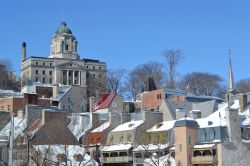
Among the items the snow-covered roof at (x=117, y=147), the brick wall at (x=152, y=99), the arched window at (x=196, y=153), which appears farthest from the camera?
the brick wall at (x=152, y=99)

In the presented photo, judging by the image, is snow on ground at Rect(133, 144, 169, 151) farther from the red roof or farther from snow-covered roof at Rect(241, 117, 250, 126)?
the red roof

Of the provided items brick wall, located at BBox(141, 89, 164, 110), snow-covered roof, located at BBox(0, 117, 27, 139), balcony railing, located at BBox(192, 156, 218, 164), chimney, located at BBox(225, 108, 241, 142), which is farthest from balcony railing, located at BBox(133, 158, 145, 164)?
brick wall, located at BBox(141, 89, 164, 110)

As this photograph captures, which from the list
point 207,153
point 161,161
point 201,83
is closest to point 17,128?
point 161,161

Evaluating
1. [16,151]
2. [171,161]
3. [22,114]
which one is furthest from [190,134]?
[22,114]

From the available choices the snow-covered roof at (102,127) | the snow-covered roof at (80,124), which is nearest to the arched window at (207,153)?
the snow-covered roof at (102,127)

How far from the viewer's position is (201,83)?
516ft

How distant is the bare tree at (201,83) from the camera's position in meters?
154

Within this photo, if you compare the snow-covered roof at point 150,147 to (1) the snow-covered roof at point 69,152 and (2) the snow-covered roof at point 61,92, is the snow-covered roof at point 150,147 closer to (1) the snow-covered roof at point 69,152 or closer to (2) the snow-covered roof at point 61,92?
(1) the snow-covered roof at point 69,152

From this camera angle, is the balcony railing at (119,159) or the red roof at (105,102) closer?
the balcony railing at (119,159)

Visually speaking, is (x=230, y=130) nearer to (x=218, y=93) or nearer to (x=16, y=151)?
(x=16, y=151)

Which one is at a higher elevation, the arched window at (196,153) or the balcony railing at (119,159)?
the arched window at (196,153)

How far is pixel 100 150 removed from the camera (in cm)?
8088

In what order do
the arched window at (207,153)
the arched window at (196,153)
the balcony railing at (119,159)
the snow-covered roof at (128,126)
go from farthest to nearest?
the snow-covered roof at (128,126)
the balcony railing at (119,159)
the arched window at (196,153)
the arched window at (207,153)

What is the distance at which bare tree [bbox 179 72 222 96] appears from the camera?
15425 centimetres
